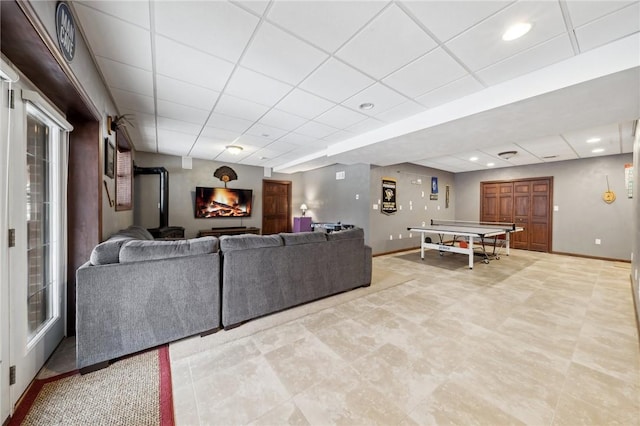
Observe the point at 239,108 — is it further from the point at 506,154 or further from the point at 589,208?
the point at 589,208

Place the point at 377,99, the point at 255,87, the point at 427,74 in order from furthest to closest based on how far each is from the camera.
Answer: the point at 377,99
the point at 255,87
the point at 427,74

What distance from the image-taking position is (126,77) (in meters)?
2.41

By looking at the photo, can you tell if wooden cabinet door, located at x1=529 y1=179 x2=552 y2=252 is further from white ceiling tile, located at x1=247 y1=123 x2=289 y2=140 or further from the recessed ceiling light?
white ceiling tile, located at x1=247 y1=123 x2=289 y2=140

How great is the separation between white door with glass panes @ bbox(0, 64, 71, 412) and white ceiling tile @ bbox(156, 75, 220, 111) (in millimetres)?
981

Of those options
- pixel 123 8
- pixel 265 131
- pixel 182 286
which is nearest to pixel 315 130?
pixel 265 131

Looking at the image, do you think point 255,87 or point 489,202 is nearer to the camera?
point 255,87

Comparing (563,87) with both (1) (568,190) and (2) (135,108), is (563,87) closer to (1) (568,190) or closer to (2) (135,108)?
(2) (135,108)

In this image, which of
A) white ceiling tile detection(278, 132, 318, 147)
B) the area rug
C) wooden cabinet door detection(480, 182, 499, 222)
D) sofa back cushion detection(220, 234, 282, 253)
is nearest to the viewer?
the area rug

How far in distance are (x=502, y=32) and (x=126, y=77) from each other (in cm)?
344

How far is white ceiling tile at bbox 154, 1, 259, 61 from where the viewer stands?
1.58 m

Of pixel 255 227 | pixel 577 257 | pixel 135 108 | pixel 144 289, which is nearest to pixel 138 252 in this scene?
pixel 144 289

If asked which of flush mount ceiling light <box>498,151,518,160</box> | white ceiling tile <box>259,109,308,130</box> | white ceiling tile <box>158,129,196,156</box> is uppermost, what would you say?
white ceiling tile <box>158,129,196,156</box>

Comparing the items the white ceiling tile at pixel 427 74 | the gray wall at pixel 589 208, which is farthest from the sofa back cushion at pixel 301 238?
the gray wall at pixel 589 208

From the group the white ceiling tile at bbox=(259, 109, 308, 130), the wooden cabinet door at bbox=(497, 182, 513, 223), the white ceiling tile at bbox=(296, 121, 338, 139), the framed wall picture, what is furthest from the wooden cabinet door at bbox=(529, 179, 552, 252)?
the framed wall picture
